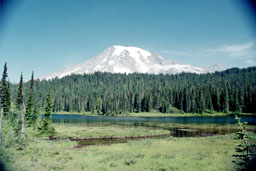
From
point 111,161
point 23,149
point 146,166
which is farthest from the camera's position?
point 23,149

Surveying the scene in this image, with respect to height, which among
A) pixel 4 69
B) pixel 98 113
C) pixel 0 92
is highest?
pixel 4 69

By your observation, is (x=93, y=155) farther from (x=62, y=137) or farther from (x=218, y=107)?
(x=218, y=107)

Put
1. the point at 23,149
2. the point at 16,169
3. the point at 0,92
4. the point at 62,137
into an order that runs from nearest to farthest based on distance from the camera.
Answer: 1. the point at 16,169
2. the point at 23,149
3. the point at 0,92
4. the point at 62,137

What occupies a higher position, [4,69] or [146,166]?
[4,69]

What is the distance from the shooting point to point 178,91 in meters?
189

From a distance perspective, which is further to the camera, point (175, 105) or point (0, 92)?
point (175, 105)

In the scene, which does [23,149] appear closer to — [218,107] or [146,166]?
[146,166]

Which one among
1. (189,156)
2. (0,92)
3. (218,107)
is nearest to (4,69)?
(0,92)

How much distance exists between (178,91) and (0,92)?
165 meters

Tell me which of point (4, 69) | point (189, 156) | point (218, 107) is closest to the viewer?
point (189, 156)

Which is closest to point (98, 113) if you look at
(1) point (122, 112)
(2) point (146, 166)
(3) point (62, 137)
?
(1) point (122, 112)

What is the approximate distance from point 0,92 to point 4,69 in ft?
19.9

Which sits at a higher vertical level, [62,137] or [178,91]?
[178,91]

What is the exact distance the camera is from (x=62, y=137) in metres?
50.2
